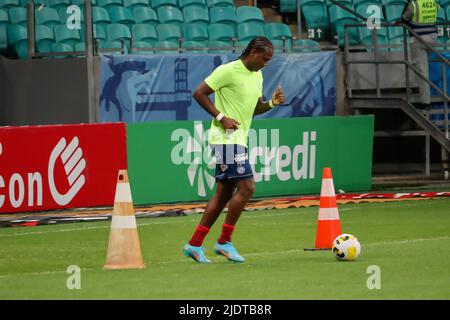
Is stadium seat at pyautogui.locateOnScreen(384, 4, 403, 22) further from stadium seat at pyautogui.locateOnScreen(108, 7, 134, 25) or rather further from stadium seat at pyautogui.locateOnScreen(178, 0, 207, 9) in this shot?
stadium seat at pyautogui.locateOnScreen(108, 7, 134, 25)

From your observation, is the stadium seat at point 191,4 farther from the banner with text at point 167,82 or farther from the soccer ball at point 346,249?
the soccer ball at point 346,249

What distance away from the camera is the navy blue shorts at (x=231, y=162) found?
12.5m

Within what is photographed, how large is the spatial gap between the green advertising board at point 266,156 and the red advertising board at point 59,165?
48cm

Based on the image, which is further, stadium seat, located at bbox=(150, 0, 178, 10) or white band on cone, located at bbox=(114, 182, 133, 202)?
stadium seat, located at bbox=(150, 0, 178, 10)

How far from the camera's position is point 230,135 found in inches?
495

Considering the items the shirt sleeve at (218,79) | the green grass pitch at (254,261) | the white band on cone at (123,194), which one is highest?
the shirt sleeve at (218,79)

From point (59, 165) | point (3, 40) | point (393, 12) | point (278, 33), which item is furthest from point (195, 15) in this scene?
point (59, 165)

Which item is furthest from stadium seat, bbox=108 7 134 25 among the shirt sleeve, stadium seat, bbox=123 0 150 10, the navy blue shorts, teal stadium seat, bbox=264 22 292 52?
the navy blue shorts

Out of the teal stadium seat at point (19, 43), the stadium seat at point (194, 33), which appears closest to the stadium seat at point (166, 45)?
the stadium seat at point (194, 33)

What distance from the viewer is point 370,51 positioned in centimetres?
2602

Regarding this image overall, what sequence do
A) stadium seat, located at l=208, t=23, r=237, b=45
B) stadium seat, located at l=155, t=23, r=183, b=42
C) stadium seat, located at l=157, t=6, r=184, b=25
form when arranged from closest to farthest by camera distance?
stadium seat, located at l=155, t=23, r=183, b=42 < stadium seat, located at l=157, t=6, r=184, b=25 < stadium seat, located at l=208, t=23, r=237, b=45

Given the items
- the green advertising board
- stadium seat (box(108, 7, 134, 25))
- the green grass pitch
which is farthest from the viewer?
stadium seat (box(108, 7, 134, 25))

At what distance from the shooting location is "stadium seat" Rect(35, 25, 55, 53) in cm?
2338

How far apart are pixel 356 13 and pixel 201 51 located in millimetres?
3578
